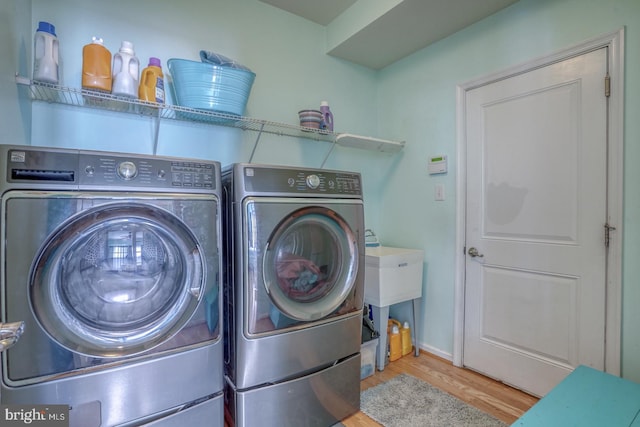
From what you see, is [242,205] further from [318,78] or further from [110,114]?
[318,78]

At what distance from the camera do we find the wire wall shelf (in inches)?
54.3

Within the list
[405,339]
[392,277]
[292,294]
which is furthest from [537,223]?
[292,294]

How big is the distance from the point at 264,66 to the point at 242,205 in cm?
131

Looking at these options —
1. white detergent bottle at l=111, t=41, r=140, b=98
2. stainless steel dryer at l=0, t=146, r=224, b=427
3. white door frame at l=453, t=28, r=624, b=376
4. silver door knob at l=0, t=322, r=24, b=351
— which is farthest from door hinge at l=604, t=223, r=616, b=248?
white detergent bottle at l=111, t=41, r=140, b=98

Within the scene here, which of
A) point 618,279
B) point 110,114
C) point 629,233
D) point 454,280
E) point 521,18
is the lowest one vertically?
point 454,280

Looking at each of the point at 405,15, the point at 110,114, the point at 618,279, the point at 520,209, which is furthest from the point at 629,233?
the point at 110,114

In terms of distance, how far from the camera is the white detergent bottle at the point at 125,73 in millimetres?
1427

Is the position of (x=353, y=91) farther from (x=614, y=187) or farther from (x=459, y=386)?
(x=459, y=386)

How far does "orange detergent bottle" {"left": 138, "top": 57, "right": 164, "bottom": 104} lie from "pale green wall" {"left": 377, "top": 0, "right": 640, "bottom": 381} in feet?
5.86

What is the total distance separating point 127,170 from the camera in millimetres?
1050

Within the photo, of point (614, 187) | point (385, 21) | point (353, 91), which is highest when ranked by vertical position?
point (385, 21)

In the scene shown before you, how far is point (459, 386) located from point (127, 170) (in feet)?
6.87

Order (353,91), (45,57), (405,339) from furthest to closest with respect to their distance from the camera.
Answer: (353,91) < (405,339) < (45,57)

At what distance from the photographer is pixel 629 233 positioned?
1489mm
